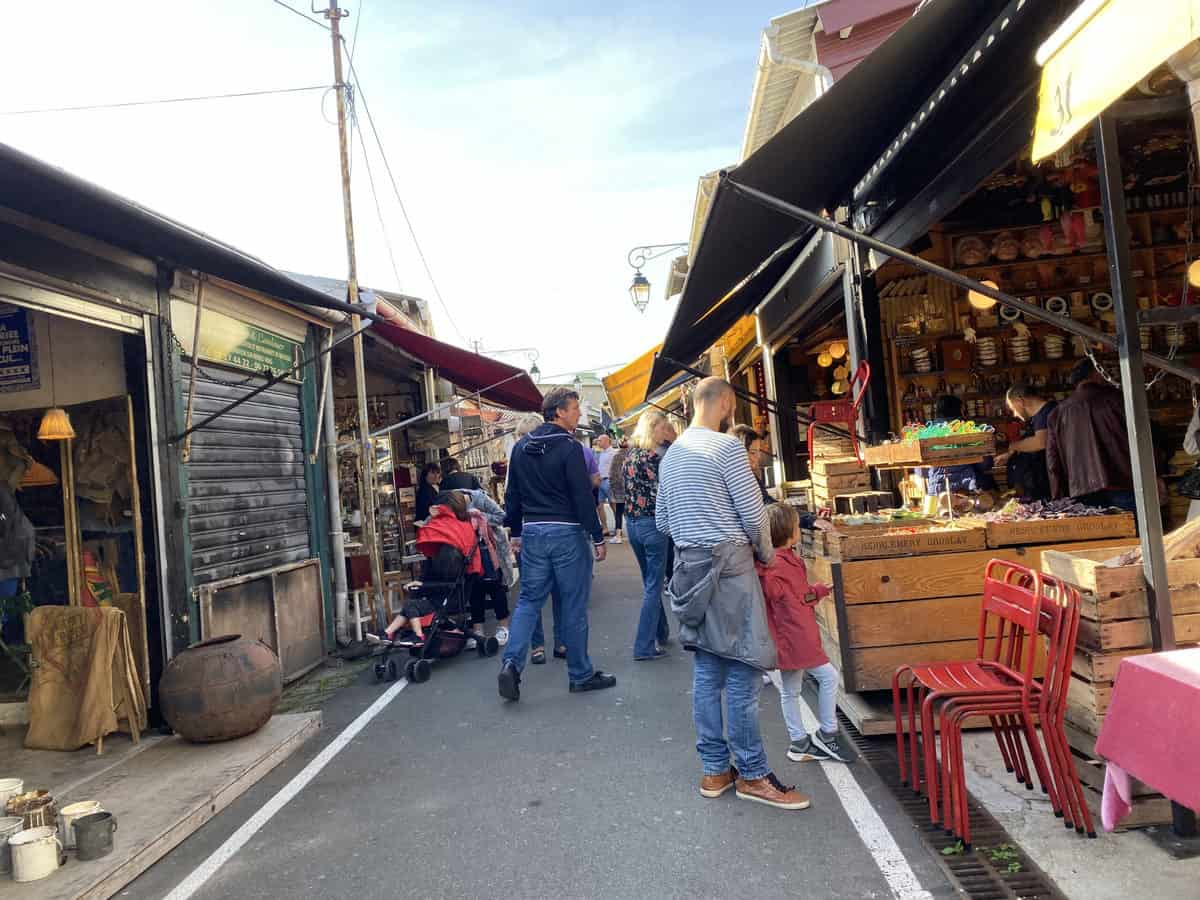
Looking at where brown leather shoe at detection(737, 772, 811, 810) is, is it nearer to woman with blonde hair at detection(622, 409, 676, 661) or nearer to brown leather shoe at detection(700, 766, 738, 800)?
brown leather shoe at detection(700, 766, 738, 800)

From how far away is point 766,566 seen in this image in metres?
4.50

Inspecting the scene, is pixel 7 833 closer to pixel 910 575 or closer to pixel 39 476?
pixel 39 476

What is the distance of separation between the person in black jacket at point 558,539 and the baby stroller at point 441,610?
4.99ft

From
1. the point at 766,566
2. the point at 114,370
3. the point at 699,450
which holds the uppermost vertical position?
the point at 114,370

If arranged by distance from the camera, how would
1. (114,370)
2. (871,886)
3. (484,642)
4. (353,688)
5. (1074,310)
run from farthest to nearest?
1. (1074,310)
2. (484,642)
3. (353,688)
4. (114,370)
5. (871,886)

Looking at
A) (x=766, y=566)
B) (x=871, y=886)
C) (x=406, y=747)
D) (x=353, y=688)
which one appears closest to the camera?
(x=871, y=886)

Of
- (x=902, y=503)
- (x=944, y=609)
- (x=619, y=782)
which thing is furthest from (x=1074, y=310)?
(x=619, y=782)

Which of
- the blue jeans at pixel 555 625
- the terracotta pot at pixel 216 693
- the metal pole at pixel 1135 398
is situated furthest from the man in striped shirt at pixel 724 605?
the terracotta pot at pixel 216 693

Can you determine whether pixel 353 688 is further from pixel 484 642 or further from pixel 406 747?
pixel 406 747

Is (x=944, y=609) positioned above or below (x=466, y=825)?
above

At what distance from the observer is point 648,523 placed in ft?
24.3

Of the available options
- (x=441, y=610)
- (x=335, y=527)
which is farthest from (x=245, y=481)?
(x=441, y=610)

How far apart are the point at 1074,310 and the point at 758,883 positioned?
7924 millimetres

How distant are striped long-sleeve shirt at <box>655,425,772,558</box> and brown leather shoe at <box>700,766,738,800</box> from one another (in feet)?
3.54
